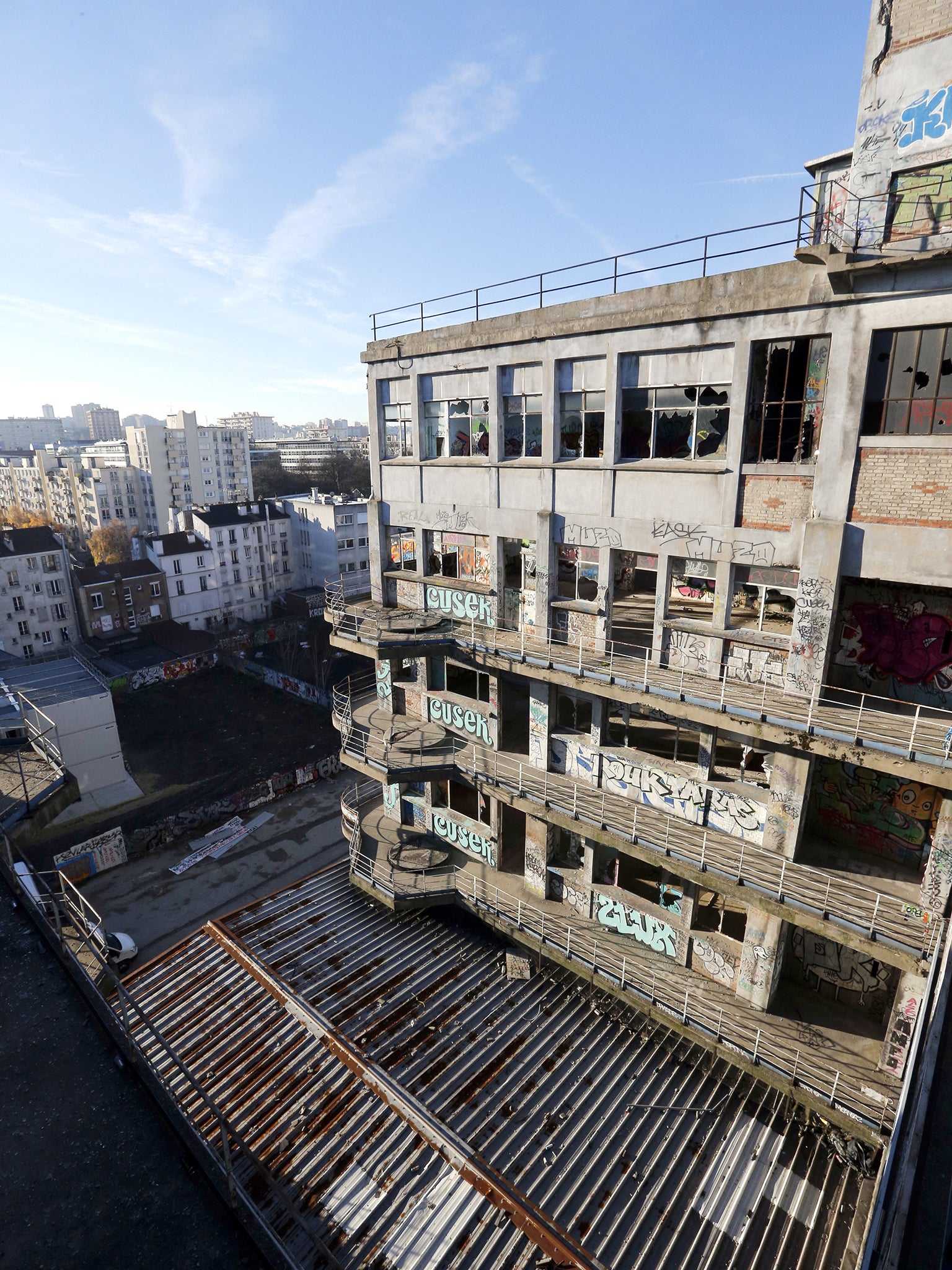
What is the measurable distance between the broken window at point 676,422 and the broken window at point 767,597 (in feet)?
8.89

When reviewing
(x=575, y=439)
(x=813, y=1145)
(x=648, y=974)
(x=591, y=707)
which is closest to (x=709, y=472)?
(x=575, y=439)

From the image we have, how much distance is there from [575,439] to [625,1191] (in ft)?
52.8

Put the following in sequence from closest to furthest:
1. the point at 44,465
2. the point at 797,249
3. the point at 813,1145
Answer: the point at 797,249
the point at 813,1145
the point at 44,465

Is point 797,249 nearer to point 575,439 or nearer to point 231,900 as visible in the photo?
point 575,439

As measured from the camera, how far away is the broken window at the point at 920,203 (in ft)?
35.2

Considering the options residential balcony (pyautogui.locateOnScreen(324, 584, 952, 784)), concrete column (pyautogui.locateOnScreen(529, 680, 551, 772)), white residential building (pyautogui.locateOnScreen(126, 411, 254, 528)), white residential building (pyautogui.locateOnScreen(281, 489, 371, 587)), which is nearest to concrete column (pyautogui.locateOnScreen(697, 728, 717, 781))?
residential balcony (pyautogui.locateOnScreen(324, 584, 952, 784))

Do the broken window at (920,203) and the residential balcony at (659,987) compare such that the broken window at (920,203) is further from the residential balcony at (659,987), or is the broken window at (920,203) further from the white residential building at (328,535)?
the white residential building at (328,535)

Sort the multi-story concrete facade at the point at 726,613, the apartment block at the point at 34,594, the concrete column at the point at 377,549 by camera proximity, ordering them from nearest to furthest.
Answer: the multi-story concrete facade at the point at 726,613 < the concrete column at the point at 377,549 < the apartment block at the point at 34,594

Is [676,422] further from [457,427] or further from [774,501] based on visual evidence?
[457,427]

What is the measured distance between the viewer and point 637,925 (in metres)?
17.5

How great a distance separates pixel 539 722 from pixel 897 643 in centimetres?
854

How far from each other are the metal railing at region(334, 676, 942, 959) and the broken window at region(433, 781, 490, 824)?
2.07m

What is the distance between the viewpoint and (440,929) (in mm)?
20609

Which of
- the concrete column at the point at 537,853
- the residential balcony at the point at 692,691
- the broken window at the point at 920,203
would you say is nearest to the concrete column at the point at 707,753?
the residential balcony at the point at 692,691
